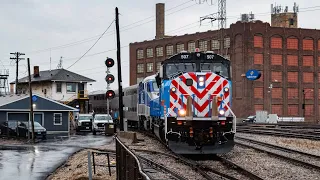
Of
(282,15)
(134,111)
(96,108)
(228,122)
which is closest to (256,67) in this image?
(282,15)

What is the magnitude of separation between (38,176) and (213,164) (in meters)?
A: 6.75

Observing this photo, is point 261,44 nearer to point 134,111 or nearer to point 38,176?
point 134,111

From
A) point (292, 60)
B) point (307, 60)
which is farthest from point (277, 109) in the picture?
point (307, 60)

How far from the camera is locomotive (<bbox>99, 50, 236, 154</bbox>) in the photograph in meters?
17.4

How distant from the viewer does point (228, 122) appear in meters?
17.5

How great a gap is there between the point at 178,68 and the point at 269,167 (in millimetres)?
5265

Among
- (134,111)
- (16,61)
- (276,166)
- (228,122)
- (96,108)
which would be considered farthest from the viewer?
(16,61)

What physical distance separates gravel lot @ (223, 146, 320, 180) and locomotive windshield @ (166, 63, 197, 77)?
149 inches

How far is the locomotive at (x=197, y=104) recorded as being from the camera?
684 inches

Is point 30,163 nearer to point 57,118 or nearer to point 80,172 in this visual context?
point 80,172

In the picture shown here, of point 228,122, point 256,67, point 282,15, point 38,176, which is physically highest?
point 282,15

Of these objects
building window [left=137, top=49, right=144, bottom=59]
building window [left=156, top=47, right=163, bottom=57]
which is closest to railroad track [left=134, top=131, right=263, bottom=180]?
building window [left=156, top=47, right=163, bottom=57]

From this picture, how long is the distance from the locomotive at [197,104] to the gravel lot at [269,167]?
119cm

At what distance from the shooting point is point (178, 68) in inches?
734
